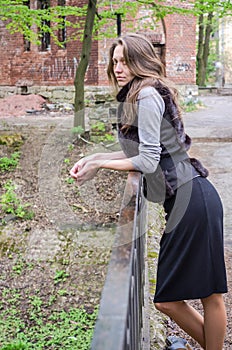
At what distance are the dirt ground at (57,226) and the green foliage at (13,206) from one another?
9 centimetres

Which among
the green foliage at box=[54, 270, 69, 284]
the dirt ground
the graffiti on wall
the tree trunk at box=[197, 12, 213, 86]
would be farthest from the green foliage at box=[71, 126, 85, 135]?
the tree trunk at box=[197, 12, 213, 86]

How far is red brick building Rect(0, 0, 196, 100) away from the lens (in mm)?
16234

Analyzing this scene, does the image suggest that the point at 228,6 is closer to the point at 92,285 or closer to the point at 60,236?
the point at 60,236

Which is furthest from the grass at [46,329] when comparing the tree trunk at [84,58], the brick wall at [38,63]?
the brick wall at [38,63]

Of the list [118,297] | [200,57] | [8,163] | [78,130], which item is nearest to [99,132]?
[78,130]

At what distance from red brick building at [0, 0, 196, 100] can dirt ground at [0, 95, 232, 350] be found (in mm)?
7118

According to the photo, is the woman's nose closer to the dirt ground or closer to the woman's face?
the woman's face

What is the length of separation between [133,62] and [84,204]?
5.11 metres

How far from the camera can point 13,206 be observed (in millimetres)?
7270

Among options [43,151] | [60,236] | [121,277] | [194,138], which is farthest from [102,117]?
[121,277]

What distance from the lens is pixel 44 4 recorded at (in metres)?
17.0

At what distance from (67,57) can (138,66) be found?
15.1 meters

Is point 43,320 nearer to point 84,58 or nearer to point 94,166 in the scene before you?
point 94,166

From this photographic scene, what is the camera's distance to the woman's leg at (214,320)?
2422 millimetres
